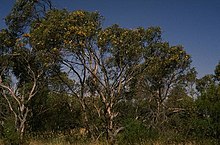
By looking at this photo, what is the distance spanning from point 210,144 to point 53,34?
31.7 ft

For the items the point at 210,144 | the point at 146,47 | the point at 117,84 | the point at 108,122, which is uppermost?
the point at 146,47

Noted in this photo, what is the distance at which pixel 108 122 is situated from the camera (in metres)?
19.4

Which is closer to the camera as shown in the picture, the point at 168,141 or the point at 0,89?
the point at 168,141

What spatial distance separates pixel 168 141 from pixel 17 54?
11.2 metres

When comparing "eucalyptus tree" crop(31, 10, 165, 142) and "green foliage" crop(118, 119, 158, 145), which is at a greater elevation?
"eucalyptus tree" crop(31, 10, 165, 142)

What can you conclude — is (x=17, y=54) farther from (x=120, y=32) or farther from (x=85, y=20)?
(x=120, y=32)

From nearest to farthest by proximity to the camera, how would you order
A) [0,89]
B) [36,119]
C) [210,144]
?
1. [210,144]
2. [0,89]
3. [36,119]

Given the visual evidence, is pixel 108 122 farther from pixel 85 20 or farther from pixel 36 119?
pixel 36 119

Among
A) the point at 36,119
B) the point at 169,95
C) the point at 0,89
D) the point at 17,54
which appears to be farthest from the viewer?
the point at 169,95

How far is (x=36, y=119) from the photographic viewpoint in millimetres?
27500

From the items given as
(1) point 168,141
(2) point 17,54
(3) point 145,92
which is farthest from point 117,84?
(3) point 145,92

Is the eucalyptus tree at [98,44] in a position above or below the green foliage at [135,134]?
above

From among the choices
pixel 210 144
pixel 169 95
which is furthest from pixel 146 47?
pixel 169 95

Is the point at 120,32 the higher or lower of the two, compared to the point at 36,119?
higher
